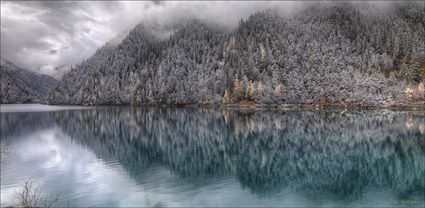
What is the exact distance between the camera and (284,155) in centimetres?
7038

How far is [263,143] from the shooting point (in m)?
85.6

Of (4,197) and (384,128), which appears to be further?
(384,128)

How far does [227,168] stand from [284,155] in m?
16.1

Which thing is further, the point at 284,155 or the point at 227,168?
the point at 284,155

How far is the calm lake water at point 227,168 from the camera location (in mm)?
41312

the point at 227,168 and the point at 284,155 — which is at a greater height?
the point at 284,155

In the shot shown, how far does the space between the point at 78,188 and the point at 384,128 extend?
88218 millimetres

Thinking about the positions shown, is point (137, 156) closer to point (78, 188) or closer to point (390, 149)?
point (78, 188)

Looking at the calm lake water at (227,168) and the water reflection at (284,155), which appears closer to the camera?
the calm lake water at (227,168)

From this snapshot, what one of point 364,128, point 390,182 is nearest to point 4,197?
point 390,182

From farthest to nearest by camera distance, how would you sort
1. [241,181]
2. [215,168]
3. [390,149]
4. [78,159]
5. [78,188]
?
[390,149] < [78,159] < [215,168] < [241,181] < [78,188]

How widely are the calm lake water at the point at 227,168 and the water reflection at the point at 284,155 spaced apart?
0.48 feet

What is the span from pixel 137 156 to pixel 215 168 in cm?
2065

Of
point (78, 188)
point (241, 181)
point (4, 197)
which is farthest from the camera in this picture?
point (241, 181)
